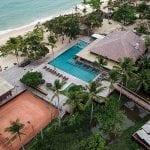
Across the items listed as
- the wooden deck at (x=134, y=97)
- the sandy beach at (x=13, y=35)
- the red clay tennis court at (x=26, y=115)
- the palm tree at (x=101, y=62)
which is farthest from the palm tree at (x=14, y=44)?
the wooden deck at (x=134, y=97)

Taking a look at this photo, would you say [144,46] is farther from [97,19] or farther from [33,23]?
[33,23]

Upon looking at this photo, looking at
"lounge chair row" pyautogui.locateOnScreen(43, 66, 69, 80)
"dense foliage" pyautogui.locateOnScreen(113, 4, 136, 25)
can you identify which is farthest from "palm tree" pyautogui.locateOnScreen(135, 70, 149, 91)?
"dense foliage" pyautogui.locateOnScreen(113, 4, 136, 25)

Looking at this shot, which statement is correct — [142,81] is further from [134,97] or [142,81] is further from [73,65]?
[73,65]

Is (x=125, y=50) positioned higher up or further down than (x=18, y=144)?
higher up

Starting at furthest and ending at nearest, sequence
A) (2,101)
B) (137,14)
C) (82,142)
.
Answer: (137,14), (2,101), (82,142)

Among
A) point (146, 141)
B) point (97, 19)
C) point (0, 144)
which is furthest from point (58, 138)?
point (97, 19)

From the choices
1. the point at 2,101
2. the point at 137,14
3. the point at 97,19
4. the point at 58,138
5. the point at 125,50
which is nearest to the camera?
the point at 58,138

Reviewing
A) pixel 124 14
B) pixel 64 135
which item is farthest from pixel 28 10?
pixel 64 135
